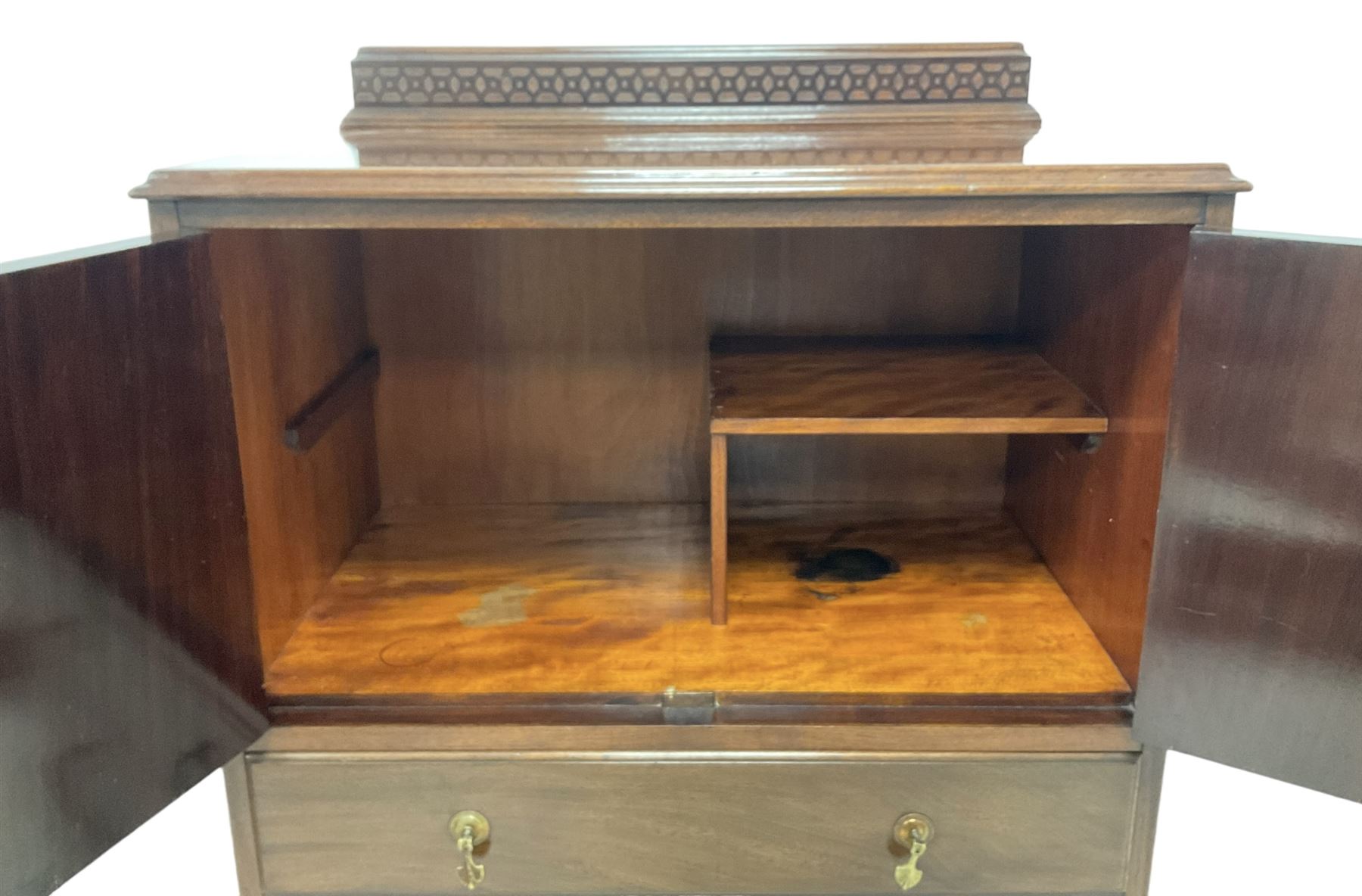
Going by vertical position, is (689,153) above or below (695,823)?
above

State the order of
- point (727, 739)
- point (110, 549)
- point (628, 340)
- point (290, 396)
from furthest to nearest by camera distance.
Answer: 1. point (628, 340)
2. point (290, 396)
3. point (727, 739)
4. point (110, 549)

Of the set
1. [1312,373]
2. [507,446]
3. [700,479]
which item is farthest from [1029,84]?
[507,446]

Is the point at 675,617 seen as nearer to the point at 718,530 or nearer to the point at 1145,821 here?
the point at 718,530

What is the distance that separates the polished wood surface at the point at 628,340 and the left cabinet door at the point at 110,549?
486 millimetres

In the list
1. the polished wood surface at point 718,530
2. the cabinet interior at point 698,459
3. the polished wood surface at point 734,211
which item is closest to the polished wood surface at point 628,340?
the cabinet interior at point 698,459

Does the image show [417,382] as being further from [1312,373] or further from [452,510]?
[1312,373]

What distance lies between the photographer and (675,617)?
117 cm

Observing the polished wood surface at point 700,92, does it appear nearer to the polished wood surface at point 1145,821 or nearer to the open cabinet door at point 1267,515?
the open cabinet door at point 1267,515

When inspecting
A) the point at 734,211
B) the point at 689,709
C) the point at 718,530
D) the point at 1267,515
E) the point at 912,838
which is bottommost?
the point at 912,838

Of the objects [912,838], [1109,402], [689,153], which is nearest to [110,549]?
[689,153]

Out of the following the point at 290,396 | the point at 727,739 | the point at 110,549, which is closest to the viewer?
the point at 110,549

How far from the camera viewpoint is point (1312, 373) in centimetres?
82

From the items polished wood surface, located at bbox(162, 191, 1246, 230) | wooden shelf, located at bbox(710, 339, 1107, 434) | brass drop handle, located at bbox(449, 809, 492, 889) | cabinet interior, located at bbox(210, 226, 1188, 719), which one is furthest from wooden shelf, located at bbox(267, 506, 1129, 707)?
polished wood surface, located at bbox(162, 191, 1246, 230)

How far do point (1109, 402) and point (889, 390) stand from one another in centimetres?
22
